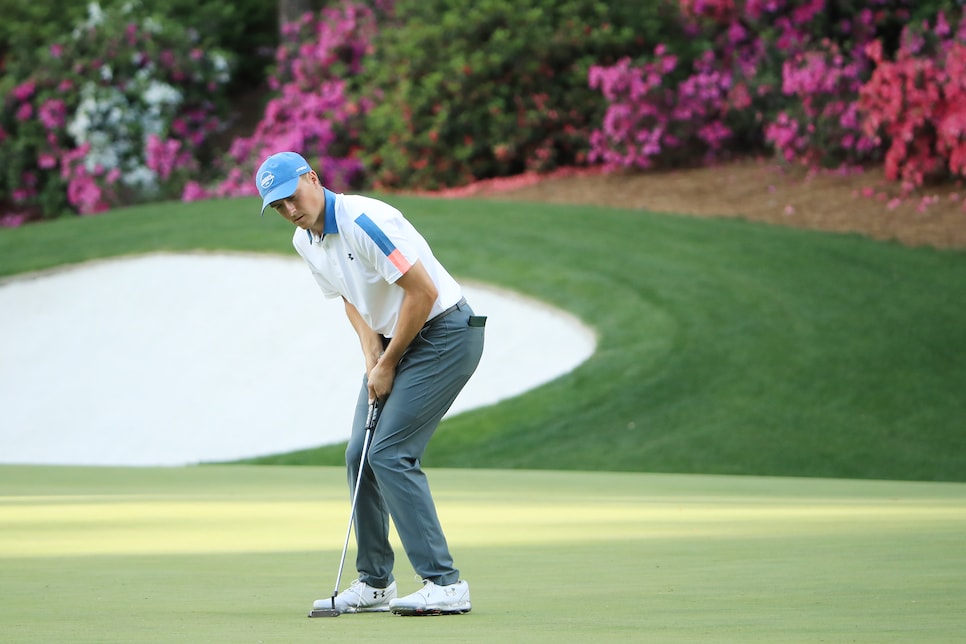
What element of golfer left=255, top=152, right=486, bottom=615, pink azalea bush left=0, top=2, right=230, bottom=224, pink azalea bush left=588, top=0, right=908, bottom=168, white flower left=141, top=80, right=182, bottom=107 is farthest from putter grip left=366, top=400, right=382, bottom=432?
white flower left=141, top=80, right=182, bottom=107

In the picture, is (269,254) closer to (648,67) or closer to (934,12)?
(648,67)

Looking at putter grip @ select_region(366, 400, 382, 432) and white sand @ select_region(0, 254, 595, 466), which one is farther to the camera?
white sand @ select_region(0, 254, 595, 466)

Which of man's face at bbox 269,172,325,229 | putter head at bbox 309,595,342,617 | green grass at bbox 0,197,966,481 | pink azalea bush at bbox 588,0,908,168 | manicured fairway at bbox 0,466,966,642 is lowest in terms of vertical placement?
green grass at bbox 0,197,966,481

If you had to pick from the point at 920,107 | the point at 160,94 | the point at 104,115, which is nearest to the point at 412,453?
the point at 920,107

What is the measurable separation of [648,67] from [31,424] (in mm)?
10499

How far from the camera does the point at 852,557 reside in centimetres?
653

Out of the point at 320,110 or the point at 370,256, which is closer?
the point at 370,256

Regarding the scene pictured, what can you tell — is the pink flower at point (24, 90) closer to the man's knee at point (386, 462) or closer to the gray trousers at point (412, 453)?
the gray trousers at point (412, 453)

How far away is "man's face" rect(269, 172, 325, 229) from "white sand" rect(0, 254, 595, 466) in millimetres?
10557

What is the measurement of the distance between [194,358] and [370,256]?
1311cm

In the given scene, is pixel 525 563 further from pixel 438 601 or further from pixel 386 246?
pixel 386 246

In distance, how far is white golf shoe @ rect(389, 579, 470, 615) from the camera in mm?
5137

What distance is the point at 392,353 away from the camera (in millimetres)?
5328

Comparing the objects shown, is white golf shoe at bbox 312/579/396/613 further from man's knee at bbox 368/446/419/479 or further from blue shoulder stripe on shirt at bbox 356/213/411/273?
blue shoulder stripe on shirt at bbox 356/213/411/273
